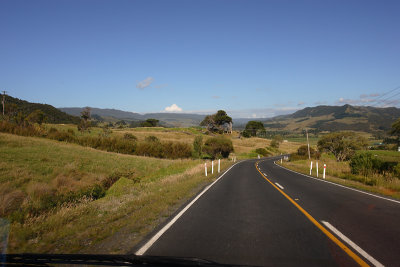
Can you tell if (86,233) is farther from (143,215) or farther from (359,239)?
(359,239)

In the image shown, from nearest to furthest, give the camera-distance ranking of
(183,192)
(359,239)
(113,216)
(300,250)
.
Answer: (300,250) < (359,239) < (113,216) < (183,192)

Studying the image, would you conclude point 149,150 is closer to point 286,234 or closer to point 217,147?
point 217,147

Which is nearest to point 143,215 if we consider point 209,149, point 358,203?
point 358,203

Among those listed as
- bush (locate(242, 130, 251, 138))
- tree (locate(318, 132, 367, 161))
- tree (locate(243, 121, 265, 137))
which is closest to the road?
tree (locate(318, 132, 367, 161))

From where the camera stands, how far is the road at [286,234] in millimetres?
4266

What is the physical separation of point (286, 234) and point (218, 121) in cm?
10748

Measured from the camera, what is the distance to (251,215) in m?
7.27

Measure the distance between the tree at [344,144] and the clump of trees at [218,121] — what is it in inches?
2156

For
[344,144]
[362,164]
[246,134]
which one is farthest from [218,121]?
[362,164]

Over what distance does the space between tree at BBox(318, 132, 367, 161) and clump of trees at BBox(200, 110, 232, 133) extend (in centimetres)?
5476

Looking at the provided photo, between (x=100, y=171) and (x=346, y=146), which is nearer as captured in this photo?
(x=100, y=171)

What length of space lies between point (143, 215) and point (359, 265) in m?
5.21

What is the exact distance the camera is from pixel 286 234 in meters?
5.50

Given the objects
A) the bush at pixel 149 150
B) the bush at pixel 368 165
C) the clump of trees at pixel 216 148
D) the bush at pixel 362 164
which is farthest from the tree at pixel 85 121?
the bush at pixel 368 165
